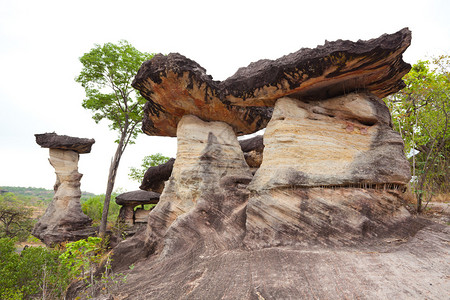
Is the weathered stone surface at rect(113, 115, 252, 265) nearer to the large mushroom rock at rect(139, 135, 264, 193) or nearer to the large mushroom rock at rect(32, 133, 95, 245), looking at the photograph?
the large mushroom rock at rect(139, 135, 264, 193)

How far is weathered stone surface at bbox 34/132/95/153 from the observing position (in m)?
15.7

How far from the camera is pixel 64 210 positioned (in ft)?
52.4

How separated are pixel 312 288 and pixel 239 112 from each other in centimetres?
674

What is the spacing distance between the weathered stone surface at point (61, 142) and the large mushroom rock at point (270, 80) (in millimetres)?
9579

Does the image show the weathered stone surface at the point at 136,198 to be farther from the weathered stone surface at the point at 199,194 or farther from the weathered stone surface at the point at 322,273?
the weathered stone surface at the point at 322,273

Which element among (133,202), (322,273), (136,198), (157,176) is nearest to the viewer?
(322,273)

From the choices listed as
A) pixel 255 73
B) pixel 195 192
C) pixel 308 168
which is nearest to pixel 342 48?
pixel 255 73

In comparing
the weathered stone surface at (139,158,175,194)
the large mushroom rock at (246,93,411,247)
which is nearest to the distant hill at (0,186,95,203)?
the weathered stone surface at (139,158,175,194)

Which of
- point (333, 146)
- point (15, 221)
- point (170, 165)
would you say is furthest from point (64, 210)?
point (333, 146)

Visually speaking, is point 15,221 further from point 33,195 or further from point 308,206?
point 33,195

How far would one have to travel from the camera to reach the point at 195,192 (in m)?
8.15

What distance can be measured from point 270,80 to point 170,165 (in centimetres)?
1138

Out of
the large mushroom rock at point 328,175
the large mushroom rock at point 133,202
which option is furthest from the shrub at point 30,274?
the large mushroom rock at point 133,202

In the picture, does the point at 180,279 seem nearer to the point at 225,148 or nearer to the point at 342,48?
the point at 225,148
